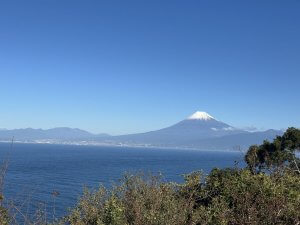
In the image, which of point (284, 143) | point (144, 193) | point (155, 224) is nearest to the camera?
point (155, 224)

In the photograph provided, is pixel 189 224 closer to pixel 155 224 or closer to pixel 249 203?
pixel 155 224

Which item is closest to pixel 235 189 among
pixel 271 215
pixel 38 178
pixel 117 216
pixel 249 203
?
pixel 249 203

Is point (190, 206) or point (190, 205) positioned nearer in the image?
point (190, 206)

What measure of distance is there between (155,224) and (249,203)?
4.47m

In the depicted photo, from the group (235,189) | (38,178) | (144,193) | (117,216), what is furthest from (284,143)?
(38,178)

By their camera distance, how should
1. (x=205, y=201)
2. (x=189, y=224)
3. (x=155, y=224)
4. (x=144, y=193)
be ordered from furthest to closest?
(x=205, y=201) < (x=144, y=193) < (x=189, y=224) < (x=155, y=224)

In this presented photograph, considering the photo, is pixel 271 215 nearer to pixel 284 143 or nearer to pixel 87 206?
pixel 87 206

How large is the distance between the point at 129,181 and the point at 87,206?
8.09 ft

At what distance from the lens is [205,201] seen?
2245 centimetres

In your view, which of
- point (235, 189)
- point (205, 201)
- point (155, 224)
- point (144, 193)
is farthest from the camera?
point (205, 201)

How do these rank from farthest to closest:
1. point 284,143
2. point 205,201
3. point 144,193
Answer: point 284,143 → point 205,201 → point 144,193

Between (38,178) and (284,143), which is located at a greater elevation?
(284,143)

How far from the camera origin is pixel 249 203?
15852mm

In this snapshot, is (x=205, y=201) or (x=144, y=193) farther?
(x=205, y=201)
